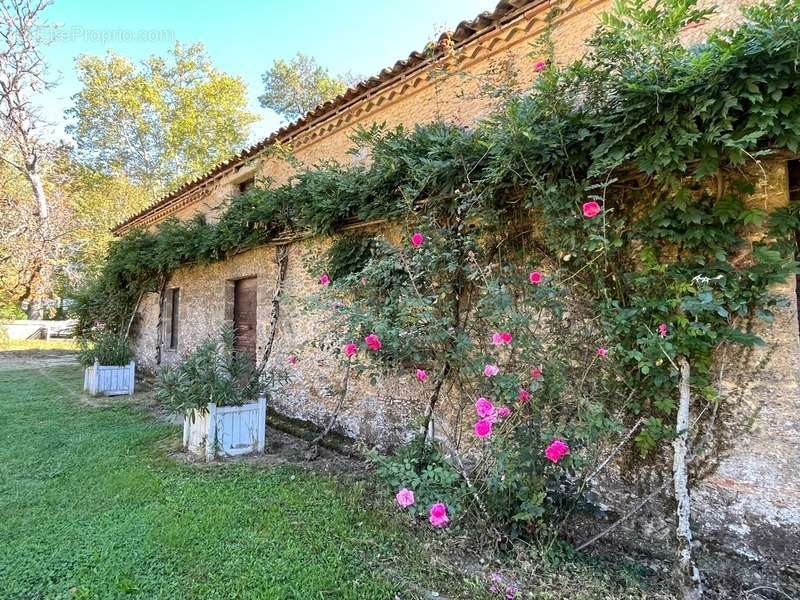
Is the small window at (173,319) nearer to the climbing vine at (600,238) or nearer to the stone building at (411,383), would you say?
the stone building at (411,383)

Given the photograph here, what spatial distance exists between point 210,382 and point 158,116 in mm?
20970

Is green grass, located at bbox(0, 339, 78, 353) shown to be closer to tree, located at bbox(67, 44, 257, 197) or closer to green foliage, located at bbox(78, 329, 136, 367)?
tree, located at bbox(67, 44, 257, 197)

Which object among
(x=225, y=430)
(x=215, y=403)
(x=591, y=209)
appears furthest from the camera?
(x=225, y=430)

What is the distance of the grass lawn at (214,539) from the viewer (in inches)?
90.2

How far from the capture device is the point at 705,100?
222cm

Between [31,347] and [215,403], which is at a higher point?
[215,403]

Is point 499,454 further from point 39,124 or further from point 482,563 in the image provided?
point 39,124

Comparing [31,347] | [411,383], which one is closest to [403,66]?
[411,383]

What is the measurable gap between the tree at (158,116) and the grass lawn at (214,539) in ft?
62.9

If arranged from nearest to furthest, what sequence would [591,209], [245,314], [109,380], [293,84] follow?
1. [591,209]
2. [245,314]
3. [109,380]
4. [293,84]

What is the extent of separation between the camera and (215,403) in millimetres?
4336

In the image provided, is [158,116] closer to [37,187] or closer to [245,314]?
[37,187]

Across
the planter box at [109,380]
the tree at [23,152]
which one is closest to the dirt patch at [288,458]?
the planter box at [109,380]

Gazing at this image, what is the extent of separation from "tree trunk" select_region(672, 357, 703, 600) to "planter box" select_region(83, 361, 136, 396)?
9112 millimetres
